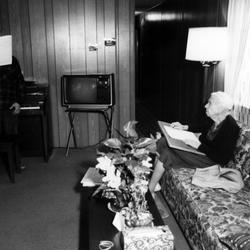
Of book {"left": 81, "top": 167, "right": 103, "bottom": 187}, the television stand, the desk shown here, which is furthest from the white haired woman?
the desk

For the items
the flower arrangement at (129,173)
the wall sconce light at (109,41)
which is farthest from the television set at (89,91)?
the flower arrangement at (129,173)

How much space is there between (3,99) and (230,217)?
112 inches

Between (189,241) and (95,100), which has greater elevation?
(95,100)

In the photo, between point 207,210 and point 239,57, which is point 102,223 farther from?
point 239,57

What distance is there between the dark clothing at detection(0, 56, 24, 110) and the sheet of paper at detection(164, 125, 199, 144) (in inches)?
72.5

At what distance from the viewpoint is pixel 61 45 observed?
14.9 ft

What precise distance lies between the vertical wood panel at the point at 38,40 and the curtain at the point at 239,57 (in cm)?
245

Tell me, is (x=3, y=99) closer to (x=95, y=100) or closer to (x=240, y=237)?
(x=95, y=100)

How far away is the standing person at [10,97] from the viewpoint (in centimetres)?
384

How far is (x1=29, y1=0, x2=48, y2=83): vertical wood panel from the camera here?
443 cm

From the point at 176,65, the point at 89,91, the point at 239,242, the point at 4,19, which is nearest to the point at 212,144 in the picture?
the point at 239,242

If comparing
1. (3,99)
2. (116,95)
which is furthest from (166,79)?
(3,99)

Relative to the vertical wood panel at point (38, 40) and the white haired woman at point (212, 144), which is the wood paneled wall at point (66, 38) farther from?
the white haired woman at point (212, 144)

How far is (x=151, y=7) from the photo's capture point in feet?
23.5
